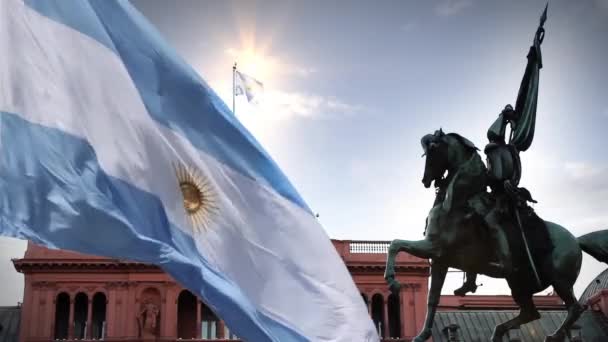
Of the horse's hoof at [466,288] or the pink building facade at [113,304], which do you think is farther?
the pink building facade at [113,304]

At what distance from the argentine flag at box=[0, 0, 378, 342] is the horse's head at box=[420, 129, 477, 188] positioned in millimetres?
2327

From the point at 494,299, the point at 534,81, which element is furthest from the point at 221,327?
the point at 534,81

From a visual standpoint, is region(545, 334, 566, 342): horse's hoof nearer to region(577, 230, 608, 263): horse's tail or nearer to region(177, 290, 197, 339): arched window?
region(577, 230, 608, 263): horse's tail

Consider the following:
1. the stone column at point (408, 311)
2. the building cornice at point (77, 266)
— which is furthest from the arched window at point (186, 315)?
the stone column at point (408, 311)

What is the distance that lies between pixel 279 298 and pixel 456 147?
3528 millimetres

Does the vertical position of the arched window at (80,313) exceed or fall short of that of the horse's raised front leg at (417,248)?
it exceeds it

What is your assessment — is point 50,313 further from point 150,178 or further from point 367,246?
point 150,178

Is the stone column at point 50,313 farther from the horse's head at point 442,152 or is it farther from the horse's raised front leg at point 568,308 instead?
the horse's raised front leg at point 568,308

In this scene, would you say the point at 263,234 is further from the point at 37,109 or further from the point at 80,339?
the point at 80,339

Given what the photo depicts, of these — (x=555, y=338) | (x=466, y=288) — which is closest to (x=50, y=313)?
(x=466, y=288)

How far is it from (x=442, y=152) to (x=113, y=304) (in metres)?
52.1

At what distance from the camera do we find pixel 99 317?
6256 cm

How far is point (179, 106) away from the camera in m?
10.2

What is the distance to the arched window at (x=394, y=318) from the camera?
213 ft
